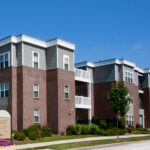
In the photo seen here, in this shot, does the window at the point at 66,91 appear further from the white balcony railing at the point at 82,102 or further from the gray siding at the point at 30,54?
the gray siding at the point at 30,54

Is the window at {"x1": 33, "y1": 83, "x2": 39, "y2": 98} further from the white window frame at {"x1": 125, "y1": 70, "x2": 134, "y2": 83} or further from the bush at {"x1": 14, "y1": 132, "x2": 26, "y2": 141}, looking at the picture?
the white window frame at {"x1": 125, "y1": 70, "x2": 134, "y2": 83}

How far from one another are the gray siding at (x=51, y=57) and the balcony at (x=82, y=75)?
182 inches

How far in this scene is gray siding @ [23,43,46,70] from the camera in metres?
29.1

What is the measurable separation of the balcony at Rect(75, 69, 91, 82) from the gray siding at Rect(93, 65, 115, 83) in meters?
3.44

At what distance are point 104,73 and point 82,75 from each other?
4.93 m

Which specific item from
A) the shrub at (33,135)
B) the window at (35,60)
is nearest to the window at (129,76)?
the window at (35,60)

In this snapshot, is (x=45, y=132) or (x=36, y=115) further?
(x=36, y=115)

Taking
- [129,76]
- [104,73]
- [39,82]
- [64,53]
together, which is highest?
[64,53]

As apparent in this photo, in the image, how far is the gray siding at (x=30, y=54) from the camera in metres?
29.1

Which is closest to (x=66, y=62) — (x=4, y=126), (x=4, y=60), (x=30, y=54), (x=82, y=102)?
(x=30, y=54)

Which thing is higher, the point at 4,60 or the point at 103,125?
the point at 4,60

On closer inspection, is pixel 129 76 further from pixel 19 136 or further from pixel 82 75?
pixel 19 136

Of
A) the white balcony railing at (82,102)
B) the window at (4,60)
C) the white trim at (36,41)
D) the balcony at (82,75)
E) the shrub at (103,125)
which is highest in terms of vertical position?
the white trim at (36,41)

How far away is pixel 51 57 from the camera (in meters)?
31.2
